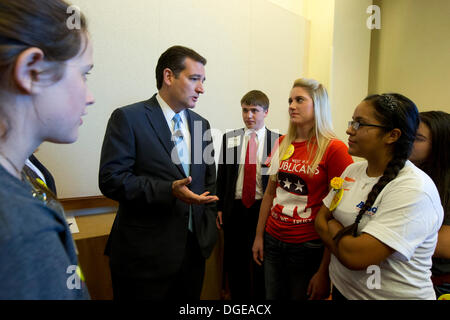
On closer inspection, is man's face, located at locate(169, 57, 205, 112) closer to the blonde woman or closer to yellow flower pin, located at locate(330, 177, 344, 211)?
the blonde woman

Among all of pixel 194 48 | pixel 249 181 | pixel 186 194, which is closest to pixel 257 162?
pixel 249 181

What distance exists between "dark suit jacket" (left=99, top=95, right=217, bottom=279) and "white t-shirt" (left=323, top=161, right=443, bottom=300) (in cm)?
93

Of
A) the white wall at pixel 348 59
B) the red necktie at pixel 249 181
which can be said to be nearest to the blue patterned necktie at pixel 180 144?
the red necktie at pixel 249 181

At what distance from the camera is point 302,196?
1596mm

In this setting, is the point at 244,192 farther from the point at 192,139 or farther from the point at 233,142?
the point at 192,139

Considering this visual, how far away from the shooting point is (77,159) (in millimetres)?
2062

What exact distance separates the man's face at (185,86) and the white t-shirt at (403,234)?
113 centimetres

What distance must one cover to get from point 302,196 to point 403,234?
2.19 ft

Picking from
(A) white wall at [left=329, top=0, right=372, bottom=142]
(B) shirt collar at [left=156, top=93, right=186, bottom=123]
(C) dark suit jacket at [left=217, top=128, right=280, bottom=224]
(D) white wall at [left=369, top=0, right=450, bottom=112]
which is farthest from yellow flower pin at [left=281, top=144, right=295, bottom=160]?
(D) white wall at [left=369, top=0, right=450, bottom=112]

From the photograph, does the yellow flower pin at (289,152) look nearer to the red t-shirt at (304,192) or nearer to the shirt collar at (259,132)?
the red t-shirt at (304,192)

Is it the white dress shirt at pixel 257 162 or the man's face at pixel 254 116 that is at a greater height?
the man's face at pixel 254 116

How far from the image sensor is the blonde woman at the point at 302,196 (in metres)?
1.55
